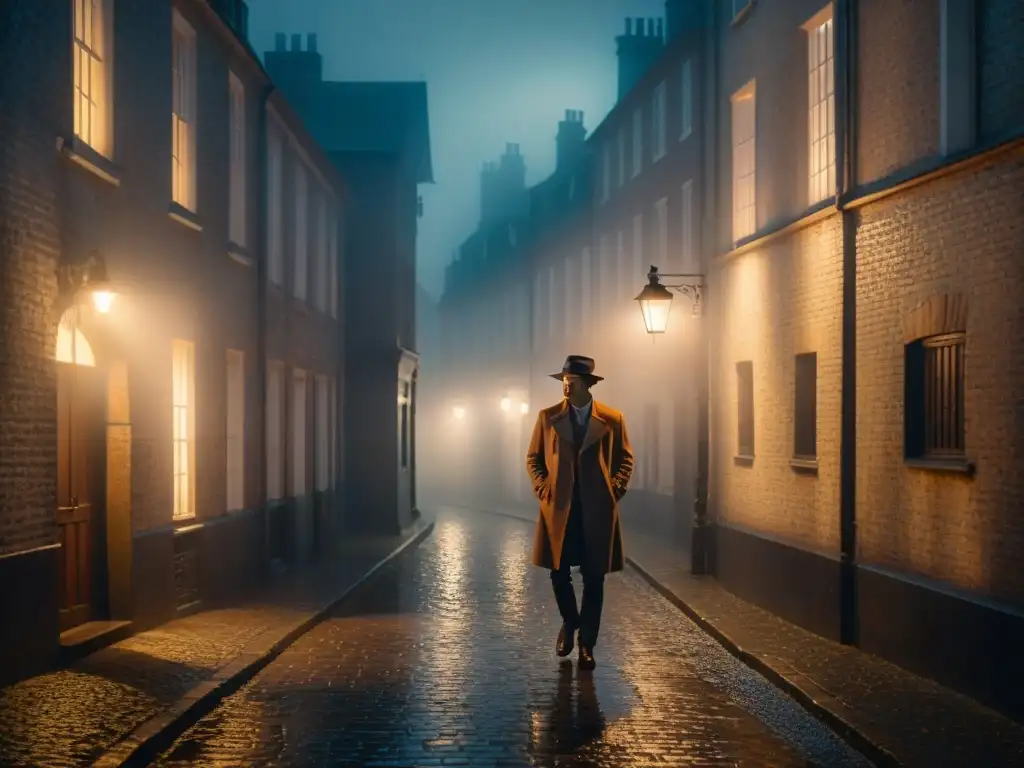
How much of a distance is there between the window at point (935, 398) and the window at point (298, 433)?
12155mm

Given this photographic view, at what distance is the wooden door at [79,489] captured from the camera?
1146 cm

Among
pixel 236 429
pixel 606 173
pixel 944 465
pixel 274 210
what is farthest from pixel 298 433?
pixel 944 465

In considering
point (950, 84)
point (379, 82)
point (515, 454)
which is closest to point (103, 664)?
point (950, 84)

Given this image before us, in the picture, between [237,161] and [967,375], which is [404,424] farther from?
[967,375]

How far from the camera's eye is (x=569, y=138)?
41.5 metres

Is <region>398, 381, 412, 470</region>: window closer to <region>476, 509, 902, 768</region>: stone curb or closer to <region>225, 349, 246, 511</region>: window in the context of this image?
<region>225, 349, 246, 511</region>: window

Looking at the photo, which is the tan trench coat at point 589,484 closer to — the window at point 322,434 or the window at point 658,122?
the window at point 322,434

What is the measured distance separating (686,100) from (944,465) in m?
17.0

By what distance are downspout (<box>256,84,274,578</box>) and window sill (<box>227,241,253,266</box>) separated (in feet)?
1.93

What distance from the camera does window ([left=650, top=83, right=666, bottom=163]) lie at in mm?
28078

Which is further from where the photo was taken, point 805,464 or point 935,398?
point 805,464

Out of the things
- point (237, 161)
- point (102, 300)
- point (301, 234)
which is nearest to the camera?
point (102, 300)

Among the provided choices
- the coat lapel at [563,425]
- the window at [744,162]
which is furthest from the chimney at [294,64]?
the coat lapel at [563,425]

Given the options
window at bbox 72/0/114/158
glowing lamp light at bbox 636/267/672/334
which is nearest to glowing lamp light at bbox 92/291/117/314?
window at bbox 72/0/114/158
